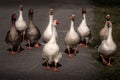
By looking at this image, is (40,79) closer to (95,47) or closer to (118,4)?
(95,47)

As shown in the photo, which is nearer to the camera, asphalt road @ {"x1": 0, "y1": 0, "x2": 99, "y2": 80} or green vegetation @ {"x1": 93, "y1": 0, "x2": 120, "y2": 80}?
asphalt road @ {"x1": 0, "y1": 0, "x2": 99, "y2": 80}

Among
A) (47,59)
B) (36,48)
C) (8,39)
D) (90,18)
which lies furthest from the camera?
(90,18)

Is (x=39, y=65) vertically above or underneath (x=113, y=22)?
underneath

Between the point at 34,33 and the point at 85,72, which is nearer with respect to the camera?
the point at 85,72

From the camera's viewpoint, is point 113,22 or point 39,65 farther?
point 113,22

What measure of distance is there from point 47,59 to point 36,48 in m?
2.97

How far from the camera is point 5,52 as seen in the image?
15.7 m

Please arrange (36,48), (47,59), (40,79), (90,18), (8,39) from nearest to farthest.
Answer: (40,79)
(47,59)
(8,39)
(36,48)
(90,18)

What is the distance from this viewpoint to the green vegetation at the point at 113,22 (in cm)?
1331

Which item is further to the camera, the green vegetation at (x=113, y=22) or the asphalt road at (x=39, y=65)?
the green vegetation at (x=113, y=22)

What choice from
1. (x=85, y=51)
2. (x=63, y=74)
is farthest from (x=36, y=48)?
(x=63, y=74)

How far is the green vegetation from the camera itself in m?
13.3

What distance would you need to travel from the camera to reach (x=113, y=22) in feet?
71.1

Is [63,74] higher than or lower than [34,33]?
lower
